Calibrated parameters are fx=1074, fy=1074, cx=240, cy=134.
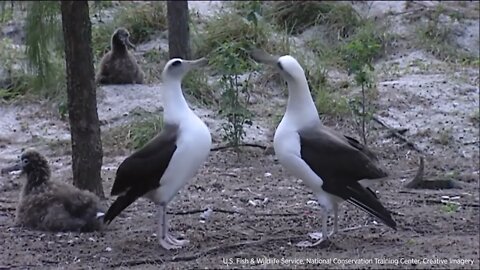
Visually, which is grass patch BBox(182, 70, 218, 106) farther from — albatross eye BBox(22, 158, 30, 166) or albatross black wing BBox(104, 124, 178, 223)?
albatross black wing BBox(104, 124, 178, 223)

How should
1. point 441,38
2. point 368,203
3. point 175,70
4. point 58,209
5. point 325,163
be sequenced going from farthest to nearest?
1. point 441,38
2. point 58,209
3. point 175,70
4. point 325,163
5. point 368,203

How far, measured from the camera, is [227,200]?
8.98 m

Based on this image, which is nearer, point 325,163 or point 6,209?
point 325,163

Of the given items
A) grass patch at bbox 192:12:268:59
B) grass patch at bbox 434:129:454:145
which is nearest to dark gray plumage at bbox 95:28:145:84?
grass patch at bbox 192:12:268:59

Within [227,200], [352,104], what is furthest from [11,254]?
[352,104]

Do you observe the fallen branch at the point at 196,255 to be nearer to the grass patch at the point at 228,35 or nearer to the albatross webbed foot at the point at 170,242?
the albatross webbed foot at the point at 170,242

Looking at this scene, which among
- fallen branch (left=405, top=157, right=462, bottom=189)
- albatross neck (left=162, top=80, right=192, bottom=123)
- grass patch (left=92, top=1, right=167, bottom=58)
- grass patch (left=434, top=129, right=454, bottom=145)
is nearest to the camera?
albatross neck (left=162, top=80, right=192, bottom=123)

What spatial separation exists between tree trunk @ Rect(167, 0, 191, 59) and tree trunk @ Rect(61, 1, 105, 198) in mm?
4116

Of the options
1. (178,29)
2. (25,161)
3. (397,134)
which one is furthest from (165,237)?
(178,29)

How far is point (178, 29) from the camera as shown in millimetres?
12484

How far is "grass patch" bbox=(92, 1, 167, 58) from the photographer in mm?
14733

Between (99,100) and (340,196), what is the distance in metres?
6.34

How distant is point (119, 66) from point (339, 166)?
21.2 ft

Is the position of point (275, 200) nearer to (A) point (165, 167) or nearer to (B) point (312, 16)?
(A) point (165, 167)
